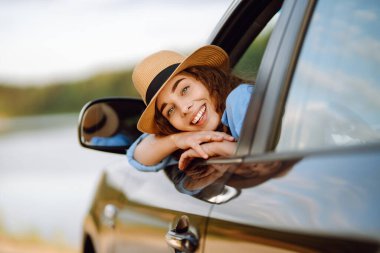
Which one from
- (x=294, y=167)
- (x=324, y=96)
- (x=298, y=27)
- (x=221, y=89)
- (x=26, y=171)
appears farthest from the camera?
(x=26, y=171)

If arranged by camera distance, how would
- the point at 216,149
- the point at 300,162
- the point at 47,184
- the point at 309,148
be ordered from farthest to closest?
the point at 47,184 < the point at 216,149 < the point at 309,148 < the point at 300,162

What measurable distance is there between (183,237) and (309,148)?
2.13 feet

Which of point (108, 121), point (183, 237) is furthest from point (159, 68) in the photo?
point (183, 237)

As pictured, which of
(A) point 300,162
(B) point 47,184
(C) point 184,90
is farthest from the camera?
(B) point 47,184

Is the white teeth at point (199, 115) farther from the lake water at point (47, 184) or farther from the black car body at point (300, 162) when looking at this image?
the lake water at point (47, 184)

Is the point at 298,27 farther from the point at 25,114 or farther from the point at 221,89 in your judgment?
the point at 25,114

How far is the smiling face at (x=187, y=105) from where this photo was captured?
3182 mm

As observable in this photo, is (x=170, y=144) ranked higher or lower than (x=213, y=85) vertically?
lower

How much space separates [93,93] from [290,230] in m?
46.6

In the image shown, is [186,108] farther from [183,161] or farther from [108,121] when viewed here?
[108,121]

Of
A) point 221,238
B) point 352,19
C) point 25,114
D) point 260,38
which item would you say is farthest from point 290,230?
point 25,114

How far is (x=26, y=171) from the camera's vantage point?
18641 millimetres

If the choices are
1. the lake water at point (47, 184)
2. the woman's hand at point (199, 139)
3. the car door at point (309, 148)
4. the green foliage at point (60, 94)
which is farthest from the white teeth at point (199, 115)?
the green foliage at point (60, 94)

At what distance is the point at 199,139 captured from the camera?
2900mm
